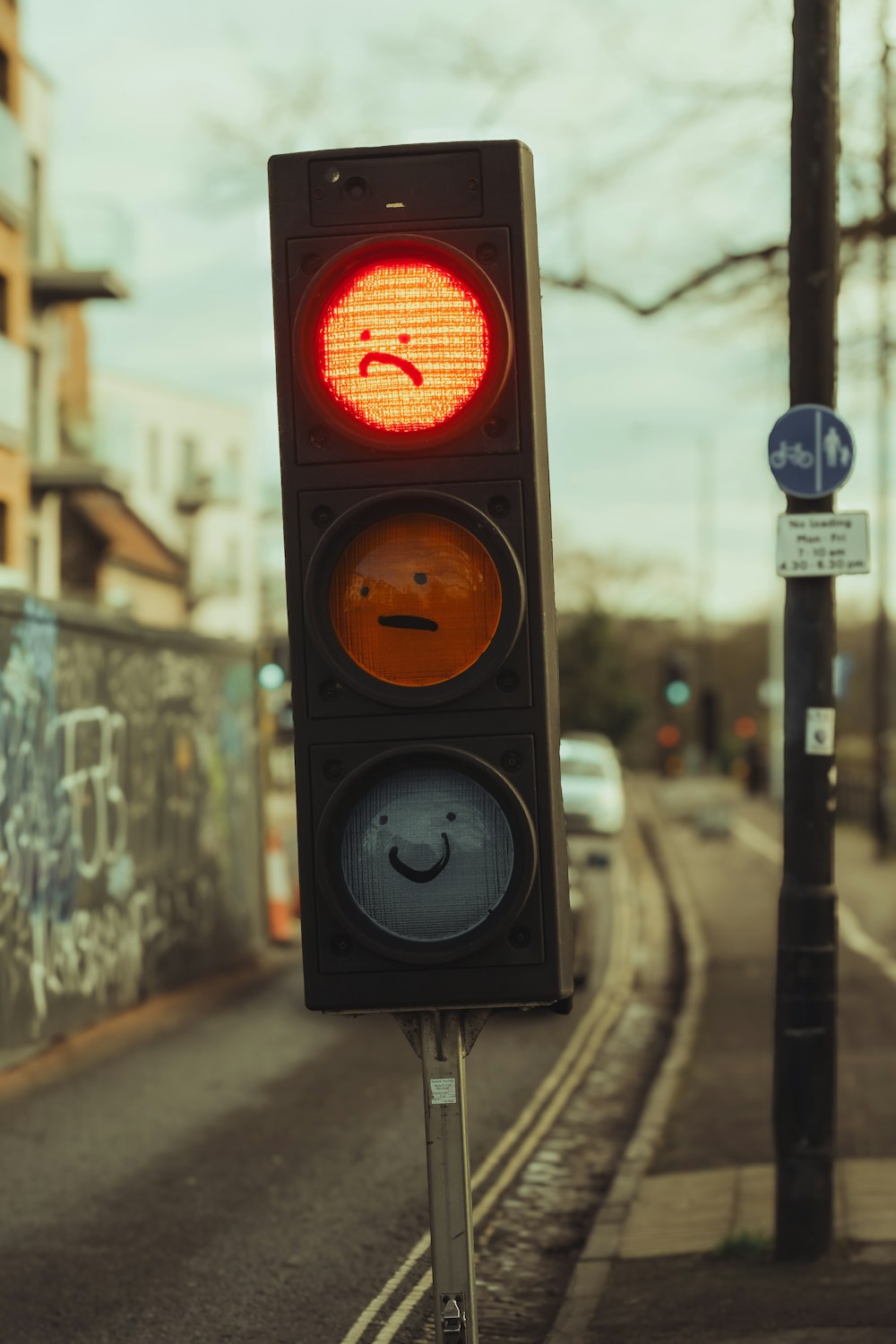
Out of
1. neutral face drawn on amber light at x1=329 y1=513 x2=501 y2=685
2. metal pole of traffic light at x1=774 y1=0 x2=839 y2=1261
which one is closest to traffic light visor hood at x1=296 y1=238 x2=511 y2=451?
neutral face drawn on amber light at x1=329 y1=513 x2=501 y2=685

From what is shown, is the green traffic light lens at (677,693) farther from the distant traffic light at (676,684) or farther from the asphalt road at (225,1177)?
the asphalt road at (225,1177)

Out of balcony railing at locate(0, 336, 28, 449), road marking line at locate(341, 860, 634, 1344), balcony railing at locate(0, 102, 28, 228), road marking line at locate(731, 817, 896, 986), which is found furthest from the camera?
balcony railing at locate(0, 336, 28, 449)

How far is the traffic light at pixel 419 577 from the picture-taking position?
360 cm

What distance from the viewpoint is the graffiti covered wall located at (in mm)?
10062

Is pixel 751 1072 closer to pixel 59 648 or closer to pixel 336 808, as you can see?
pixel 59 648

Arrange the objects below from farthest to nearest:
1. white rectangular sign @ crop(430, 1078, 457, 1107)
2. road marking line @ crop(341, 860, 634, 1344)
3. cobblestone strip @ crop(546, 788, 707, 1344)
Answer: road marking line @ crop(341, 860, 634, 1344) < cobblestone strip @ crop(546, 788, 707, 1344) < white rectangular sign @ crop(430, 1078, 457, 1107)

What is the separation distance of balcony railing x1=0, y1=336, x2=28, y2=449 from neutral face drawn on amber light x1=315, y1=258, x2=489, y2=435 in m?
24.2

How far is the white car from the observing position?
31656 millimetres

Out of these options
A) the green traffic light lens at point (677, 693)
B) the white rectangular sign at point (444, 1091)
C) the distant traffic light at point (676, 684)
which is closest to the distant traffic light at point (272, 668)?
the white rectangular sign at point (444, 1091)

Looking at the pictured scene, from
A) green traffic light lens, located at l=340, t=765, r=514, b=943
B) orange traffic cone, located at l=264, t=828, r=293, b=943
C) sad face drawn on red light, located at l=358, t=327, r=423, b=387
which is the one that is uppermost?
sad face drawn on red light, located at l=358, t=327, r=423, b=387

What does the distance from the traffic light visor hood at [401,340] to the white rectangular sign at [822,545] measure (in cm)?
293

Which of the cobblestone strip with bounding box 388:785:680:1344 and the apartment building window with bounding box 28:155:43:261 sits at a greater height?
the apartment building window with bounding box 28:155:43:261

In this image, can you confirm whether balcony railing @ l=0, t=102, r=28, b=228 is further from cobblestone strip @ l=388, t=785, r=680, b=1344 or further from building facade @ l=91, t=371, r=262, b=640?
building facade @ l=91, t=371, r=262, b=640

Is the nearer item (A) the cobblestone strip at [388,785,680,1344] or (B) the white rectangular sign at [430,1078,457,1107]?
(B) the white rectangular sign at [430,1078,457,1107]
